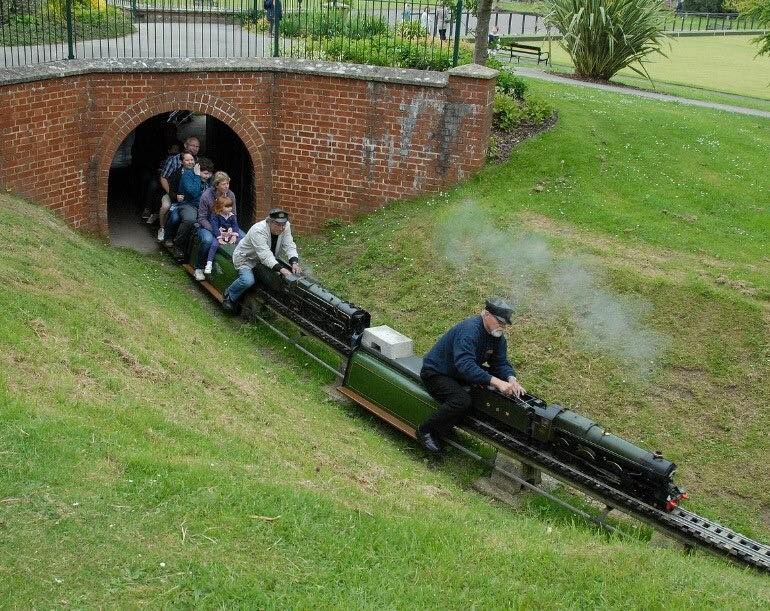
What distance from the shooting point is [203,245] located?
44.3ft

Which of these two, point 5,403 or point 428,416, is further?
point 428,416

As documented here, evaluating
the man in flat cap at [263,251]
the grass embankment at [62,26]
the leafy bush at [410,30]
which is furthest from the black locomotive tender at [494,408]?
the leafy bush at [410,30]

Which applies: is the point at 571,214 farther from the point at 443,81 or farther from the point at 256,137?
the point at 256,137

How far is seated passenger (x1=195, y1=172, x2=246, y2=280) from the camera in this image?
1345 centimetres

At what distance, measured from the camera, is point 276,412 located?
9297 millimetres

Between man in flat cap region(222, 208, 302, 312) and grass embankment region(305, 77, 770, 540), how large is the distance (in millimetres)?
1691

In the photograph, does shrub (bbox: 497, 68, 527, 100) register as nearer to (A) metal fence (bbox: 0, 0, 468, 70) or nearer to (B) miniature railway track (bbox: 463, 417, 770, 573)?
(A) metal fence (bbox: 0, 0, 468, 70)

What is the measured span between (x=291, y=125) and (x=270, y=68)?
987 mm

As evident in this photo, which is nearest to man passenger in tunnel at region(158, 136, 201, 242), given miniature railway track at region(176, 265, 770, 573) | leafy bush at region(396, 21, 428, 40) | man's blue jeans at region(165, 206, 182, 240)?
man's blue jeans at region(165, 206, 182, 240)

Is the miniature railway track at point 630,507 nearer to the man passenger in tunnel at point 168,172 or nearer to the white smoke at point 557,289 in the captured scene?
the white smoke at point 557,289

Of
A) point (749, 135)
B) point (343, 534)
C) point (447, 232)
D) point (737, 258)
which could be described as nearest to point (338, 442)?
point (343, 534)

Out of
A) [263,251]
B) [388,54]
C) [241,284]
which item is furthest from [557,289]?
[388,54]

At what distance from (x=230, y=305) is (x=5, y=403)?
18.4ft

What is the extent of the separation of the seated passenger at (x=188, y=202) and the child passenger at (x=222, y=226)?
0.70m
